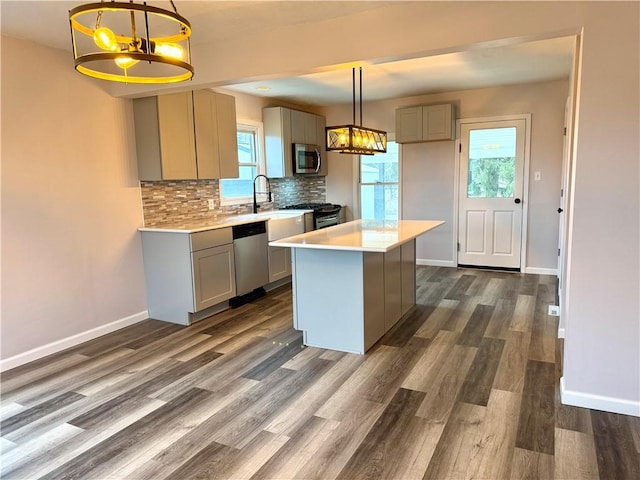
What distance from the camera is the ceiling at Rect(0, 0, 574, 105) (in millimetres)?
2627

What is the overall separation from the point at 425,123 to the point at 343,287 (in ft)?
10.8

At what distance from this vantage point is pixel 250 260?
4.58 m

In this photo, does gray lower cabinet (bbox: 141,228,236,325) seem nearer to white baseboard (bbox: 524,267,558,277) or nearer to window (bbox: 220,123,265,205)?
window (bbox: 220,123,265,205)

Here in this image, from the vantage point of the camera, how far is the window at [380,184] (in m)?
6.31

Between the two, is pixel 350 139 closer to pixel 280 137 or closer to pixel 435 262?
pixel 280 137

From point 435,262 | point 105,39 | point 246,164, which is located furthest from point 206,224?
point 435,262

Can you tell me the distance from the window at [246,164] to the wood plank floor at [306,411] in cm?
195

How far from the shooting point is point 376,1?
2.56 metres

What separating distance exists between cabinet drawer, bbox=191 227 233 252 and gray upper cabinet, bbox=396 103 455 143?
9.38 ft

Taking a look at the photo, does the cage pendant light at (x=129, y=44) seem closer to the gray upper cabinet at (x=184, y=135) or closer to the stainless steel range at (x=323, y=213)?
the gray upper cabinet at (x=184, y=135)

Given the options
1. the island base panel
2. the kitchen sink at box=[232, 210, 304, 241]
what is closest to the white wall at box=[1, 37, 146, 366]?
the kitchen sink at box=[232, 210, 304, 241]

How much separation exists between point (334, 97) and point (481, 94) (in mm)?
1878

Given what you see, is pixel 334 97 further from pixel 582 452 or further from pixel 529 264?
pixel 582 452

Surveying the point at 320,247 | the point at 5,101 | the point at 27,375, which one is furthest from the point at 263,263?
the point at 5,101
